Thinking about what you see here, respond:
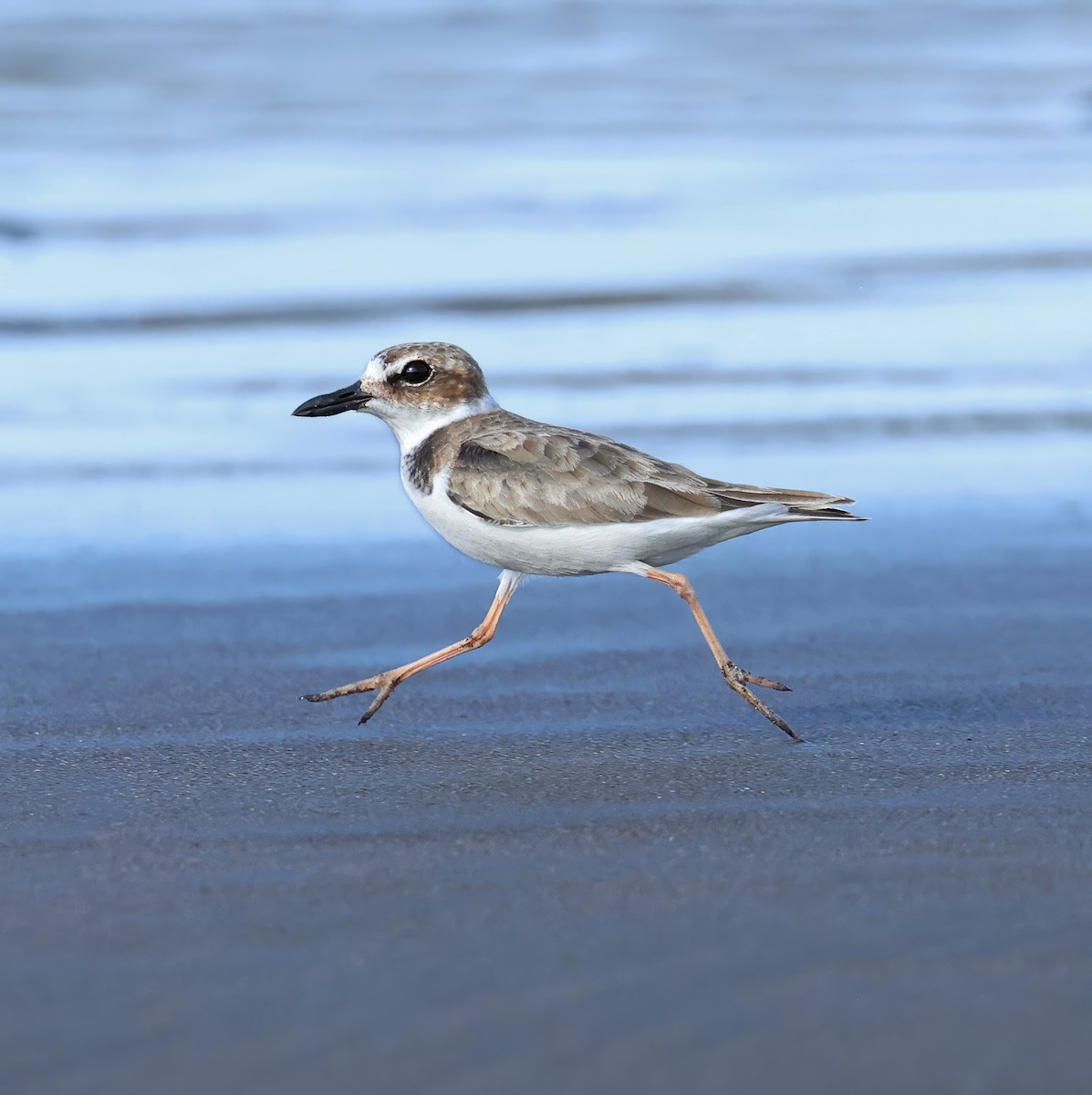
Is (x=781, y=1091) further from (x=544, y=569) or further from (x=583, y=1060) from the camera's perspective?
(x=544, y=569)

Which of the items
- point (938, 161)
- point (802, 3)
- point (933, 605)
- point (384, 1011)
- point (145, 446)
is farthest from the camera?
point (802, 3)

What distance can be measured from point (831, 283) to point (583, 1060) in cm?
853

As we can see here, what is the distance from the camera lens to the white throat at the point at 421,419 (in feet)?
17.3

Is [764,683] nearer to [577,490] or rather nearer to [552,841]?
[577,490]

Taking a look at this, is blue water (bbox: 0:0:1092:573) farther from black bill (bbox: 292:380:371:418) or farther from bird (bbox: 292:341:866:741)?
bird (bbox: 292:341:866:741)

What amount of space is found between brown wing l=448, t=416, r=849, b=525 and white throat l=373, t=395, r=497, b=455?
350mm

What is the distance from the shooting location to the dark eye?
5.26 m

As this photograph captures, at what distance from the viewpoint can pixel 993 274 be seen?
10.6 meters

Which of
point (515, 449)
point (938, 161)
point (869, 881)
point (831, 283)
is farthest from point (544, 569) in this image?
point (938, 161)

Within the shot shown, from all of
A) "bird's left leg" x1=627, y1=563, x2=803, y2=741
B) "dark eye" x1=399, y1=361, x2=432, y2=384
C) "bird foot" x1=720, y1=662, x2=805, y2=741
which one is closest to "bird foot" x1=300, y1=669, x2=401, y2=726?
"bird's left leg" x1=627, y1=563, x2=803, y2=741

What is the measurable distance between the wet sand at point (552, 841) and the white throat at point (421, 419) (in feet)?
2.13

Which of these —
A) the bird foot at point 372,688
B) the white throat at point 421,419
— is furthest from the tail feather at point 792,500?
the bird foot at point 372,688

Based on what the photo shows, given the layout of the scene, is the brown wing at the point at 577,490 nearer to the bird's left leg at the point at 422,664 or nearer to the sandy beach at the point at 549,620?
the bird's left leg at the point at 422,664

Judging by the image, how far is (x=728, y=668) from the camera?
4668mm
